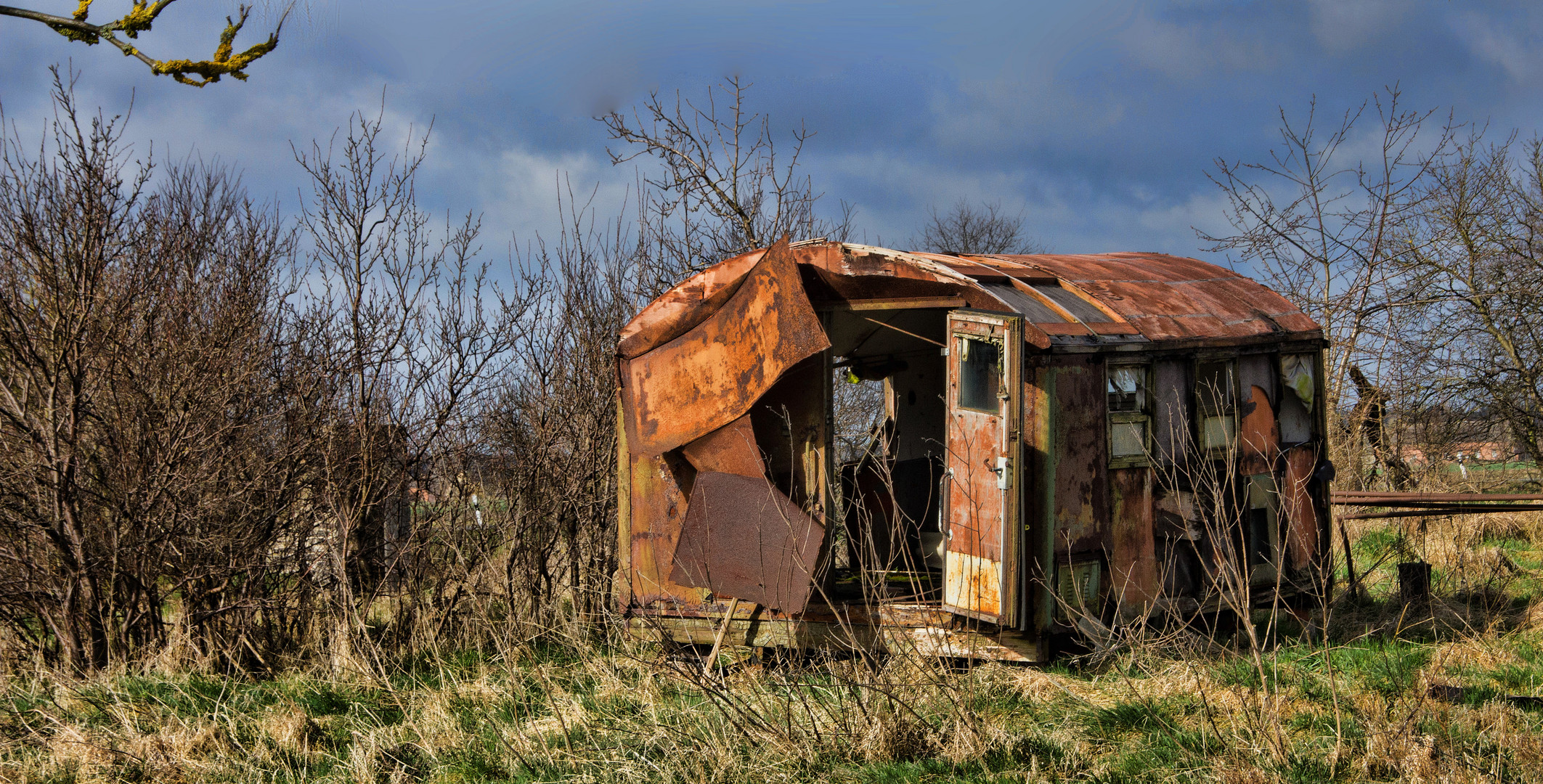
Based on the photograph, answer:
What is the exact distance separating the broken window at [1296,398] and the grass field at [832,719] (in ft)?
4.58

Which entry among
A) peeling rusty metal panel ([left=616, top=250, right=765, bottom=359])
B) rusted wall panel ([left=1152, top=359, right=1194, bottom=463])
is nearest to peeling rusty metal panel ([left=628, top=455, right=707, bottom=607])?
peeling rusty metal panel ([left=616, top=250, right=765, bottom=359])

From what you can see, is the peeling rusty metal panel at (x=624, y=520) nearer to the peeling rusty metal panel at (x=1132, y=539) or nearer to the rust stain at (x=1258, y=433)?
the peeling rusty metal panel at (x=1132, y=539)

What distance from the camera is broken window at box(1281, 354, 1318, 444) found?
7406mm

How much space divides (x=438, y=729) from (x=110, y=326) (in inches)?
149

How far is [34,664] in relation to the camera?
6.92 meters

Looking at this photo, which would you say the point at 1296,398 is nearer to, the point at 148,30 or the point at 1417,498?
the point at 1417,498

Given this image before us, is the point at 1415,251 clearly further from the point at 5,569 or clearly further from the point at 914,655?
the point at 5,569

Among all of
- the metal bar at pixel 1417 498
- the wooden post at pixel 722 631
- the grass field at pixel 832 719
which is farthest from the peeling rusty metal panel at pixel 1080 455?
the metal bar at pixel 1417 498

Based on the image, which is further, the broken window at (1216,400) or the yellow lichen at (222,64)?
the broken window at (1216,400)

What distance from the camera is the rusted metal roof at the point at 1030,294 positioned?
632 centimetres

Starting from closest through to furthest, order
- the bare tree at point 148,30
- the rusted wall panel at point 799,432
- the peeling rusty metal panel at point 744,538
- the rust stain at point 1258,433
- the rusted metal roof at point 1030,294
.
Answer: the bare tree at point 148,30 < the peeling rusty metal panel at point 744,538 < the rusted metal roof at point 1030,294 < the rusted wall panel at point 799,432 < the rust stain at point 1258,433

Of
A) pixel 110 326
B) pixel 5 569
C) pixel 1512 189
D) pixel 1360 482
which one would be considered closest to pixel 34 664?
pixel 5 569

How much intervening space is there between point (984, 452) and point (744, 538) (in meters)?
1.52

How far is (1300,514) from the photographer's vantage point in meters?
7.28
